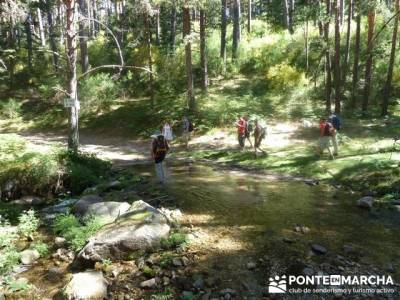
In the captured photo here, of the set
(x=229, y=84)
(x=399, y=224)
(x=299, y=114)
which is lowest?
(x=399, y=224)

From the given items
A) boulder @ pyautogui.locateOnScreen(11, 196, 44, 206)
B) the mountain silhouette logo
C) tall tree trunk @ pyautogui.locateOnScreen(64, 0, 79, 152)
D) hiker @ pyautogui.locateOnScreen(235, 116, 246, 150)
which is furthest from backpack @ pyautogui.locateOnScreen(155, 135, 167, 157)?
hiker @ pyautogui.locateOnScreen(235, 116, 246, 150)

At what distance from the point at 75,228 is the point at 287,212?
5.43m

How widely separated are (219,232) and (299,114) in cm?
1815

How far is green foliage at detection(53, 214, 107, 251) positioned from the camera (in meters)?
8.56

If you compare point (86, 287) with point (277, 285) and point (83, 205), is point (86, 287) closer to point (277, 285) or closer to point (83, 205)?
point (277, 285)

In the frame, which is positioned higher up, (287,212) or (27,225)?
(27,225)

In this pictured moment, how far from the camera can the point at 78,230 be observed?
8.95 meters

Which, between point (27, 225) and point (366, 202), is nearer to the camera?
point (27, 225)

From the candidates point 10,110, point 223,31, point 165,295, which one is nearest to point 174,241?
point 165,295

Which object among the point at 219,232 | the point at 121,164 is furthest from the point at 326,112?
the point at 219,232

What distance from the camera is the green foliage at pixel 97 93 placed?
93.9ft

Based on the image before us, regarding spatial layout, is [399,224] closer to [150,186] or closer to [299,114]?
[150,186]

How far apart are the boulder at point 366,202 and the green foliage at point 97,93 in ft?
72.2

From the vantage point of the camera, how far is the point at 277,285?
21.9 ft
